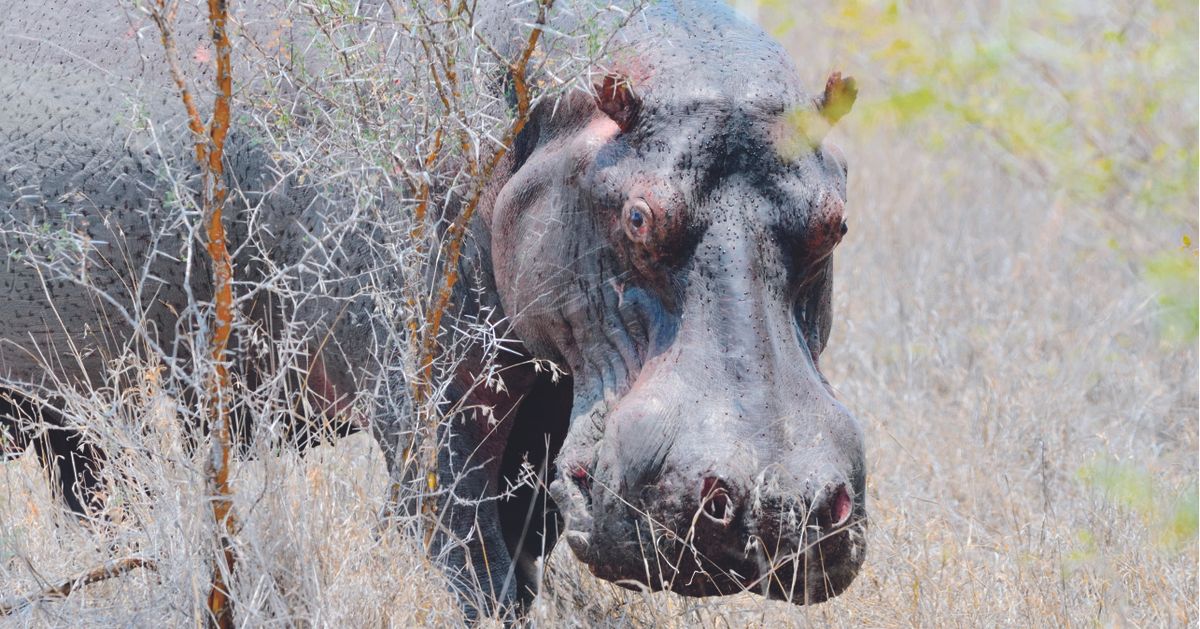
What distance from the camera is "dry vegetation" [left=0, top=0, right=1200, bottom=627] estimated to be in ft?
6.48

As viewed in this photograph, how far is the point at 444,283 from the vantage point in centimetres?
355

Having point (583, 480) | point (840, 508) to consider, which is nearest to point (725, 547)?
point (840, 508)

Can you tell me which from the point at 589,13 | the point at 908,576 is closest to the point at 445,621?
the point at 908,576

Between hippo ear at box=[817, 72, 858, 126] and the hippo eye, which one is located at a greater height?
hippo ear at box=[817, 72, 858, 126]

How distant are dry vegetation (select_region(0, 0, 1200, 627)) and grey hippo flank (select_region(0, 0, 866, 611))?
243mm

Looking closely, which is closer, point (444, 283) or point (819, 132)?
point (819, 132)

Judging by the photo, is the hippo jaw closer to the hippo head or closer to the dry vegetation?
the hippo head

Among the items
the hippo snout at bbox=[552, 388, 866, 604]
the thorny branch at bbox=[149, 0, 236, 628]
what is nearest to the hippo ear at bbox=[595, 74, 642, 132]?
the hippo snout at bbox=[552, 388, 866, 604]

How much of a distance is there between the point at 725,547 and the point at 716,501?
10 cm

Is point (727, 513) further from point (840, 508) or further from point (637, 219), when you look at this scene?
point (637, 219)

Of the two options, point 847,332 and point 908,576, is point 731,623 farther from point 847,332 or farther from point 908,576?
point 847,332

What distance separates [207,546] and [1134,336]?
15.6ft

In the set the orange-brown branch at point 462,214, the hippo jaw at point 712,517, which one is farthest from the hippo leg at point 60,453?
the hippo jaw at point 712,517

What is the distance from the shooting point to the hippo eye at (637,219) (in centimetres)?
327
